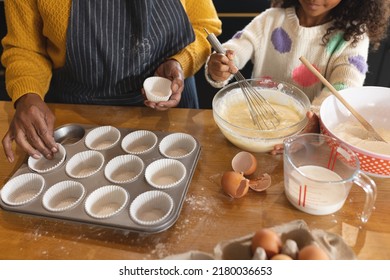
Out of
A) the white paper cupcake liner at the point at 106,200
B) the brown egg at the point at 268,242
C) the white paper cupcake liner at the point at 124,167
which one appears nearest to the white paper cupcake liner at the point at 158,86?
the white paper cupcake liner at the point at 124,167

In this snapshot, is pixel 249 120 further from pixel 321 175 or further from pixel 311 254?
pixel 311 254

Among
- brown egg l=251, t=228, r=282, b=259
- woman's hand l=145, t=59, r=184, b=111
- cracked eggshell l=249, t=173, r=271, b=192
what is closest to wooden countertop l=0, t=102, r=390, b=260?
cracked eggshell l=249, t=173, r=271, b=192

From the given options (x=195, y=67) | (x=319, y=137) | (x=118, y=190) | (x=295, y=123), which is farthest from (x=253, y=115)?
(x=118, y=190)

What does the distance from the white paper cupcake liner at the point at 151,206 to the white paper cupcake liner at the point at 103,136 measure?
0.28 metres

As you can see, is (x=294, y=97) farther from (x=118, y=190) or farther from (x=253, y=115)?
(x=118, y=190)

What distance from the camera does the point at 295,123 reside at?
1086 millimetres

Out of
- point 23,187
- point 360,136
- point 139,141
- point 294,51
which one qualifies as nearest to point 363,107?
point 360,136

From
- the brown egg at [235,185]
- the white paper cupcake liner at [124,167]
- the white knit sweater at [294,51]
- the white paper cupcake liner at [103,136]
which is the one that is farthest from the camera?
the white knit sweater at [294,51]

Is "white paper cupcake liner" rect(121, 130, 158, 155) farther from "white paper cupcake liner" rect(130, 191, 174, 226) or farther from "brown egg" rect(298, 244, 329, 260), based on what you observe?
"brown egg" rect(298, 244, 329, 260)

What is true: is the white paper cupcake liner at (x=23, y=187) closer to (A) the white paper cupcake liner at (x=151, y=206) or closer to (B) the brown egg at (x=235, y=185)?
(A) the white paper cupcake liner at (x=151, y=206)

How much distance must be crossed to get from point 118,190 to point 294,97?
67 cm

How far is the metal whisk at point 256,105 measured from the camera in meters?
1.13

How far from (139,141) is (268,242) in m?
0.59

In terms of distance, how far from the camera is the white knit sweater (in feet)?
4.33
